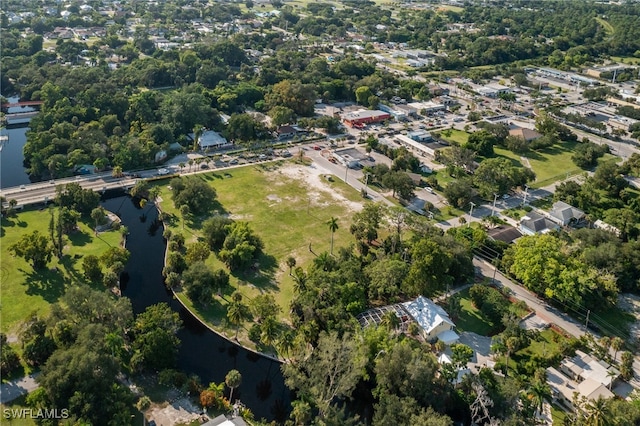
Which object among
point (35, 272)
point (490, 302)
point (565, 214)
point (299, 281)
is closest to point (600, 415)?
point (490, 302)

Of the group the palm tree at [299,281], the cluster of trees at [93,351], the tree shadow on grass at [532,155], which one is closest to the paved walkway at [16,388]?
the cluster of trees at [93,351]

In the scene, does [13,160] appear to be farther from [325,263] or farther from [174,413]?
[174,413]

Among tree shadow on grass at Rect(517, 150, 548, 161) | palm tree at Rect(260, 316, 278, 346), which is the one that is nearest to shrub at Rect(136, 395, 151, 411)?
palm tree at Rect(260, 316, 278, 346)

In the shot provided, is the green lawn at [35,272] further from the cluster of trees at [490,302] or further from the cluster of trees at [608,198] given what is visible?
the cluster of trees at [608,198]

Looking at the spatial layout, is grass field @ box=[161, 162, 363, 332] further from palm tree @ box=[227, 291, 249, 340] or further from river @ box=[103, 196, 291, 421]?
palm tree @ box=[227, 291, 249, 340]

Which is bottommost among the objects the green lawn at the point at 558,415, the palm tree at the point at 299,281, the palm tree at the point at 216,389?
the green lawn at the point at 558,415
